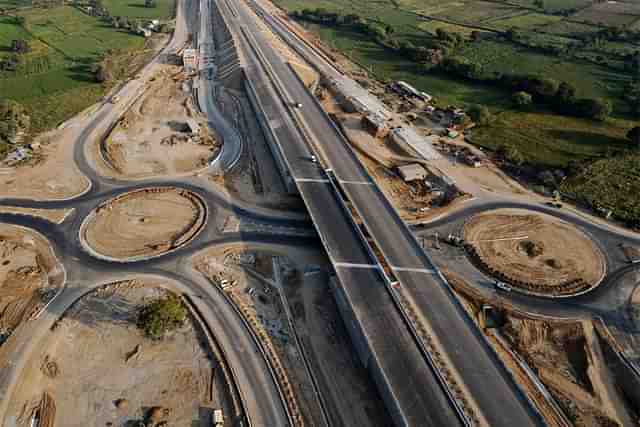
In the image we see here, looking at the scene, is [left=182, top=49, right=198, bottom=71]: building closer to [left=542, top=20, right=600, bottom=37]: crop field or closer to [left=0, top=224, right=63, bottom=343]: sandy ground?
[left=0, top=224, right=63, bottom=343]: sandy ground

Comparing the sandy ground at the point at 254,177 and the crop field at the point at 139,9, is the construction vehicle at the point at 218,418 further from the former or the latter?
the crop field at the point at 139,9

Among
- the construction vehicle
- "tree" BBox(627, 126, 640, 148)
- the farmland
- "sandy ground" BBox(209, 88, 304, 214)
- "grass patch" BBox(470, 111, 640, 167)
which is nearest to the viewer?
the construction vehicle

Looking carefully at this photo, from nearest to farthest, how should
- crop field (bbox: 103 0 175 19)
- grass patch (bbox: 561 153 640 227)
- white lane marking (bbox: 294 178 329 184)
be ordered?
1. white lane marking (bbox: 294 178 329 184)
2. grass patch (bbox: 561 153 640 227)
3. crop field (bbox: 103 0 175 19)

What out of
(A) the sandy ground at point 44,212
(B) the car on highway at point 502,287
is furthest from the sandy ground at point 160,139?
(B) the car on highway at point 502,287

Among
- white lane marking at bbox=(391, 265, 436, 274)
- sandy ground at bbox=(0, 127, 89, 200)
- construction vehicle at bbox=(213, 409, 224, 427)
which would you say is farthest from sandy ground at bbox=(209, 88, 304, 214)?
construction vehicle at bbox=(213, 409, 224, 427)

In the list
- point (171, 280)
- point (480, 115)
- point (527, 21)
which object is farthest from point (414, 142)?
point (527, 21)
